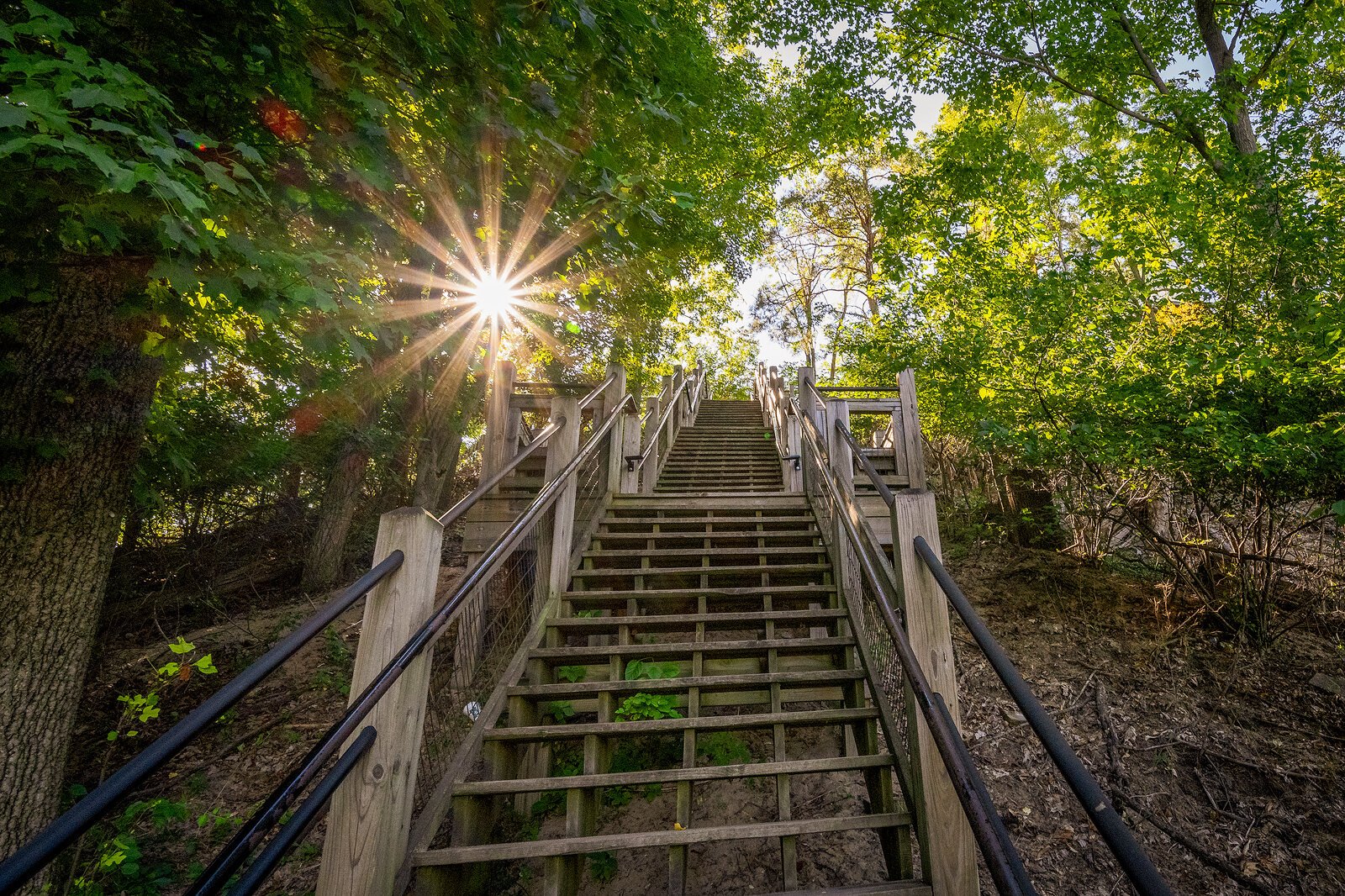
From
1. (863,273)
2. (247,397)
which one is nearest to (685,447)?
(247,397)

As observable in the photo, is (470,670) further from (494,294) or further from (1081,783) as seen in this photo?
(494,294)

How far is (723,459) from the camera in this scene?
9.16 m

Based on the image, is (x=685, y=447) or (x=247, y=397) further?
(x=685, y=447)

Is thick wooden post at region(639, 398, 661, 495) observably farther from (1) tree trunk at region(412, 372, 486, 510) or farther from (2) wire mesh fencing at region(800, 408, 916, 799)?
(1) tree trunk at region(412, 372, 486, 510)

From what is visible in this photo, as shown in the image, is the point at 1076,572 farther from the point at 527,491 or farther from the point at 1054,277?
the point at 527,491

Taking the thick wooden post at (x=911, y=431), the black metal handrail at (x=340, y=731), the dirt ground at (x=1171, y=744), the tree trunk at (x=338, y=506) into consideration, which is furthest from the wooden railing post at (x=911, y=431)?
the tree trunk at (x=338, y=506)

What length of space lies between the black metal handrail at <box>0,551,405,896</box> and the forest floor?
2.77 metres

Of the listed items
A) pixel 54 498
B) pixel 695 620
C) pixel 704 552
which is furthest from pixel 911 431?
pixel 54 498

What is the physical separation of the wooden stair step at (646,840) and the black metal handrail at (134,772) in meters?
1.21

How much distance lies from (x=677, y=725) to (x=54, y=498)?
11.6 feet

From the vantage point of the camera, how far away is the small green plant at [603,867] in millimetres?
3053

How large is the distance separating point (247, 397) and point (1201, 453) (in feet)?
28.0

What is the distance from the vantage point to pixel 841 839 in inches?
129

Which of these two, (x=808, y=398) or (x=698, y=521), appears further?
(x=808, y=398)
